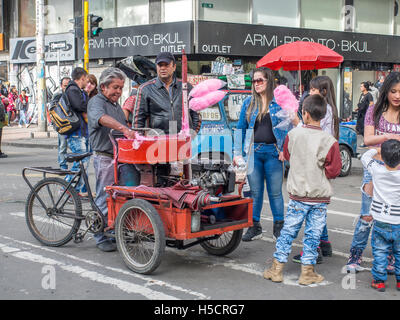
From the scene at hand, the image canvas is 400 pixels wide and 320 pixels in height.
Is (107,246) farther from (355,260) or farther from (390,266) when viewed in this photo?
(390,266)

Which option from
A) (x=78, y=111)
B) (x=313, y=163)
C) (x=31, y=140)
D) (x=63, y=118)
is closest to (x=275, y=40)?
(x=31, y=140)

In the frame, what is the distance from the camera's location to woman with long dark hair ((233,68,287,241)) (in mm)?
6047

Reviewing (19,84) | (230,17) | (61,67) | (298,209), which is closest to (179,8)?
(230,17)

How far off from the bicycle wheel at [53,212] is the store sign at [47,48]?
16800 mm

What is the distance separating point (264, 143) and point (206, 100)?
126cm

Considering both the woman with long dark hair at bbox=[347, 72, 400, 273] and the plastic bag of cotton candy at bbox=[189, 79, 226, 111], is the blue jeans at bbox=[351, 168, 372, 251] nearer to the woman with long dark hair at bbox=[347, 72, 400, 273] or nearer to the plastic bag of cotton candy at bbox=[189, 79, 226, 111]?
the woman with long dark hair at bbox=[347, 72, 400, 273]

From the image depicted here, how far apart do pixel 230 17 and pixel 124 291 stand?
55.3 ft

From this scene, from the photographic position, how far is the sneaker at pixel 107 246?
575 cm

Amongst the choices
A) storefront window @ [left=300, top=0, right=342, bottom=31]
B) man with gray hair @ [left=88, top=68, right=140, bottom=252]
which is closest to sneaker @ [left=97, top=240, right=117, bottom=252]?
man with gray hair @ [left=88, top=68, right=140, bottom=252]

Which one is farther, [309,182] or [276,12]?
[276,12]

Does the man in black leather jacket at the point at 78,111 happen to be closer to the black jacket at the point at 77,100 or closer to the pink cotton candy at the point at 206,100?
the black jacket at the point at 77,100

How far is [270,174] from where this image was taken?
609 centimetres

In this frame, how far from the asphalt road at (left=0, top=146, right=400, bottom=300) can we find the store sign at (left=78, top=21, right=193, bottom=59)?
13529mm

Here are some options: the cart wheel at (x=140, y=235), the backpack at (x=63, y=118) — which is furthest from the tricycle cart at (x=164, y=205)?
the backpack at (x=63, y=118)
